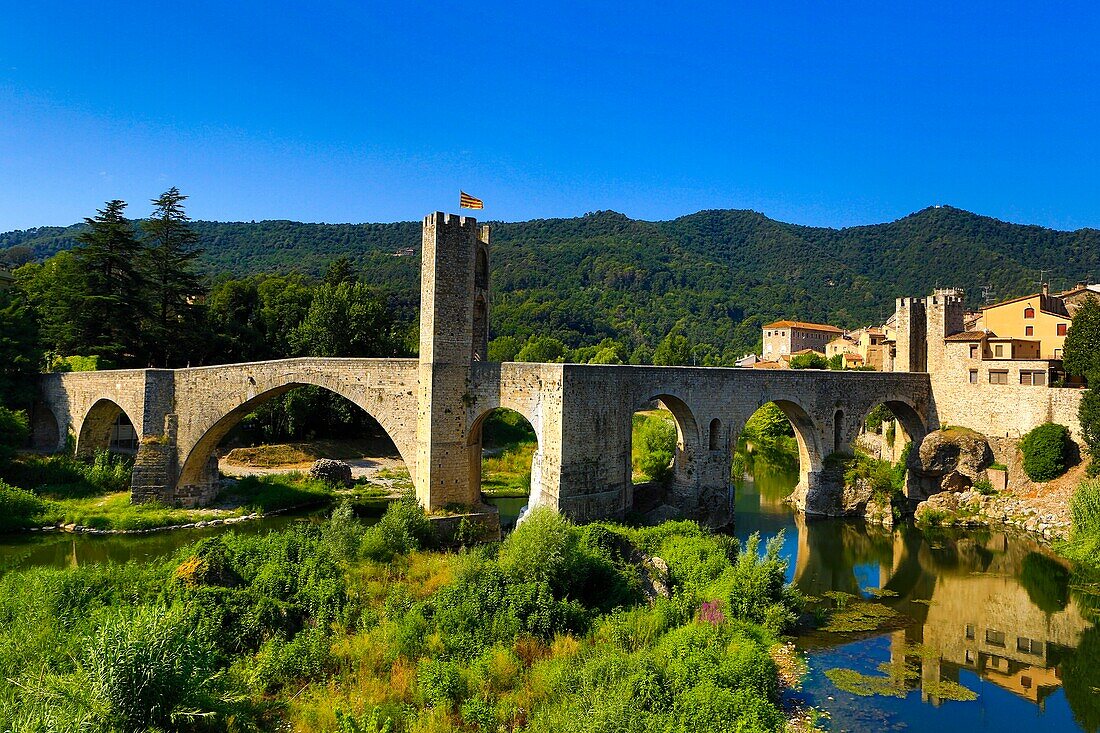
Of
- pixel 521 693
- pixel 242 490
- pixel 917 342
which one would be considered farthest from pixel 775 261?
pixel 521 693

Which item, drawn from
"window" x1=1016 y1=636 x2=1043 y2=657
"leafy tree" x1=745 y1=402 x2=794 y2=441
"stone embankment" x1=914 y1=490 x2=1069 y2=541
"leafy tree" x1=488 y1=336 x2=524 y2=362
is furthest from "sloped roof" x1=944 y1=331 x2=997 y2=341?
"leafy tree" x1=488 y1=336 x2=524 y2=362

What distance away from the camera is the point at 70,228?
13338 centimetres

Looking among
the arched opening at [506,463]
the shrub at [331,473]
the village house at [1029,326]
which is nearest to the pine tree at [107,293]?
the shrub at [331,473]

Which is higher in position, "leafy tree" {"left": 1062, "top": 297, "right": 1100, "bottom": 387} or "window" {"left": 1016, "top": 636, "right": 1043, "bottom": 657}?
"leafy tree" {"left": 1062, "top": 297, "right": 1100, "bottom": 387}

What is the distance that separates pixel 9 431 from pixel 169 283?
10.3 metres

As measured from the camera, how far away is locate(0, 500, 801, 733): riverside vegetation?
9.14 m

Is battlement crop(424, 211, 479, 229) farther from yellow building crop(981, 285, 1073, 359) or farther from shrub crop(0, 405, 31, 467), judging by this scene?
yellow building crop(981, 285, 1073, 359)

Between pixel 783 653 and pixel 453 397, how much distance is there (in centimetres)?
1056

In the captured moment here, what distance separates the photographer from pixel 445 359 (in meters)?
20.1

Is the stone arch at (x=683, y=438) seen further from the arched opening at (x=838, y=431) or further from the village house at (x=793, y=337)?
the village house at (x=793, y=337)

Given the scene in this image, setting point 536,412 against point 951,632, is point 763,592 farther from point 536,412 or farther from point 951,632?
point 536,412

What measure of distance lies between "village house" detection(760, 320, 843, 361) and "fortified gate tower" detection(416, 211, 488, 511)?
53.6 metres

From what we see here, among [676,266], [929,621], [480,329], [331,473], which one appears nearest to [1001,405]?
[929,621]

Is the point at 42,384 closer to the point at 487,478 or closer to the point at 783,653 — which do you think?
the point at 487,478
